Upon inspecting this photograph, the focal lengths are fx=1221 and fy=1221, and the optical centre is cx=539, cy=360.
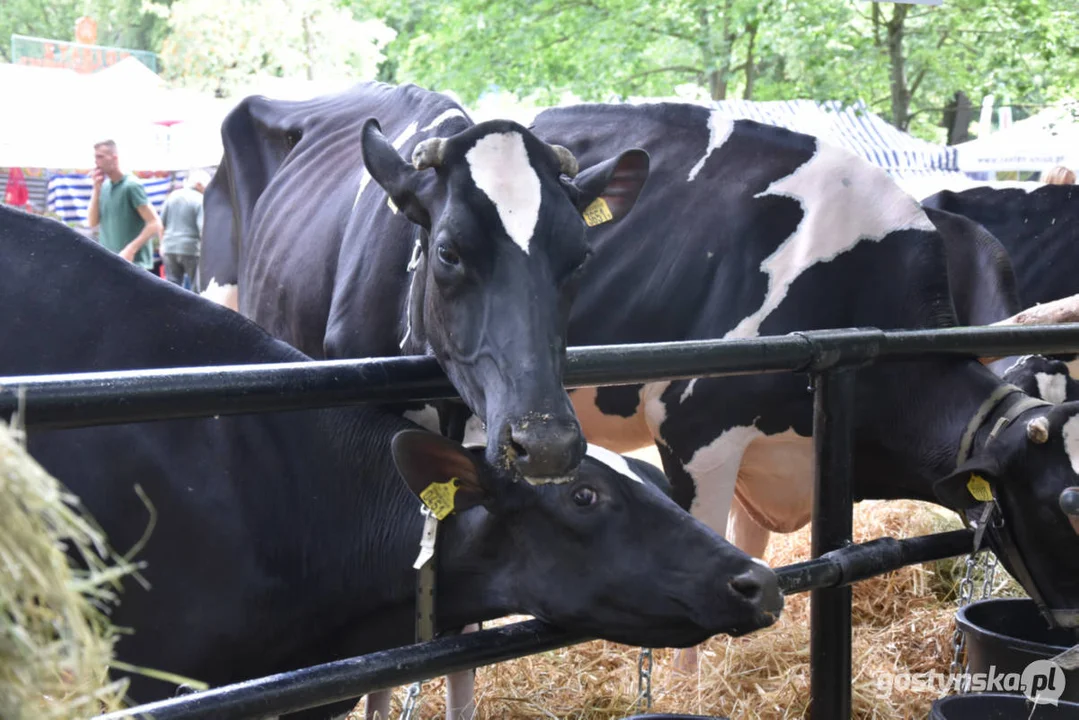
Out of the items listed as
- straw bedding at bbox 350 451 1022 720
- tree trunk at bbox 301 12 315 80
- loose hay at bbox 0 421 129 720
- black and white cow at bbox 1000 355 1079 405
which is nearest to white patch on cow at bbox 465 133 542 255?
straw bedding at bbox 350 451 1022 720

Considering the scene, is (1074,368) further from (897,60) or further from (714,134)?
(897,60)

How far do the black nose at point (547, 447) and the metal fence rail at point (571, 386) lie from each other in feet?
0.33

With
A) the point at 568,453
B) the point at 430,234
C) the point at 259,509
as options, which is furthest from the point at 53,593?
the point at 430,234

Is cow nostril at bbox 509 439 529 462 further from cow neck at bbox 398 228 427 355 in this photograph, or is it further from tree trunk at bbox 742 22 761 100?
tree trunk at bbox 742 22 761 100

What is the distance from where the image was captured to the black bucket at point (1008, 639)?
3045mm

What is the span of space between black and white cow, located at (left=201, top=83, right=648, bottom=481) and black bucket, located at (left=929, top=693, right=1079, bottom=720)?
3.96 feet

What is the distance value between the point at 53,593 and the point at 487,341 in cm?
173

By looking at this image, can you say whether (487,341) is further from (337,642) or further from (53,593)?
(53,593)

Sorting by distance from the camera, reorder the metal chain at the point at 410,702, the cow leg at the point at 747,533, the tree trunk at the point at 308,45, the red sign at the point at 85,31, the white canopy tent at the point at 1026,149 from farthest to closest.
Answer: the tree trunk at the point at 308,45 → the red sign at the point at 85,31 → the white canopy tent at the point at 1026,149 → the cow leg at the point at 747,533 → the metal chain at the point at 410,702

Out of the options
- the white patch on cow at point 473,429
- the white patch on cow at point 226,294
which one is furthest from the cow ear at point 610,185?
the white patch on cow at point 226,294

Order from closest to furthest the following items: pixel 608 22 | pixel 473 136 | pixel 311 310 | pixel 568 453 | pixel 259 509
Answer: pixel 568 453
pixel 259 509
pixel 473 136
pixel 311 310
pixel 608 22

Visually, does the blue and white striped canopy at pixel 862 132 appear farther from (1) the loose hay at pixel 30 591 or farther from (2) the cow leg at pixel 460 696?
(1) the loose hay at pixel 30 591

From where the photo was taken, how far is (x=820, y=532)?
2691mm

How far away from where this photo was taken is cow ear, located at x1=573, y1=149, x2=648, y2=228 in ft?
10.6
